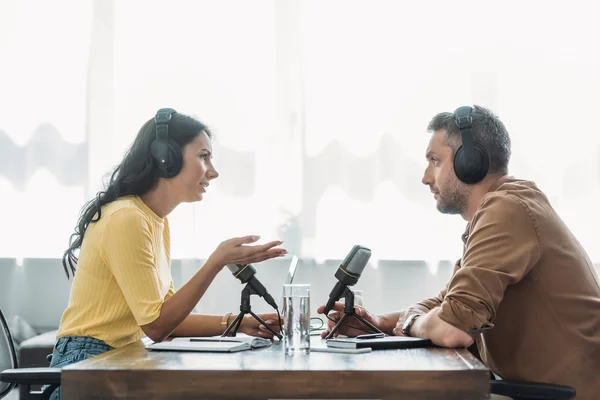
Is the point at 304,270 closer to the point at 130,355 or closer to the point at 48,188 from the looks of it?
the point at 48,188

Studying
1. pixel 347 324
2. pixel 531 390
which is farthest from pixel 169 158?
pixel 531 390

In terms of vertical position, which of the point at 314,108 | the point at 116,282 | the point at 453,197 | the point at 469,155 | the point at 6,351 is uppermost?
the point at 314,108

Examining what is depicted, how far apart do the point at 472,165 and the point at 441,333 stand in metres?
0.50

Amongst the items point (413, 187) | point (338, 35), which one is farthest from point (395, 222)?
point (338, 35)

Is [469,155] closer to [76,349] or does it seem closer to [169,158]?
[169,158]

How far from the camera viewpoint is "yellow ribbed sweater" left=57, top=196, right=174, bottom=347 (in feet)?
5.74

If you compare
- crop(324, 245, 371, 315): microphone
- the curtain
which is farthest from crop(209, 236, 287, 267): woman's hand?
the curtain

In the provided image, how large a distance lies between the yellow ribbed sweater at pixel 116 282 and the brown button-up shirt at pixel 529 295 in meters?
0.72

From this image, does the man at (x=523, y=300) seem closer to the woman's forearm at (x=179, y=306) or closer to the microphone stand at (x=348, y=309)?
the microphone stand at (x=348, y=309)

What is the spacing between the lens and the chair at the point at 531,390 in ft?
4.52

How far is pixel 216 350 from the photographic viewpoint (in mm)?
1445

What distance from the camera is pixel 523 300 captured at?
65.6 inches

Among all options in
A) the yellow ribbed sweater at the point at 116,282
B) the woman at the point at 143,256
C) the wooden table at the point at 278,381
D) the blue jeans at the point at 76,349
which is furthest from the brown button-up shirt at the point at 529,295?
the blue jeans at the point at 76,349

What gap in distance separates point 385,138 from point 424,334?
1341 millimetres
